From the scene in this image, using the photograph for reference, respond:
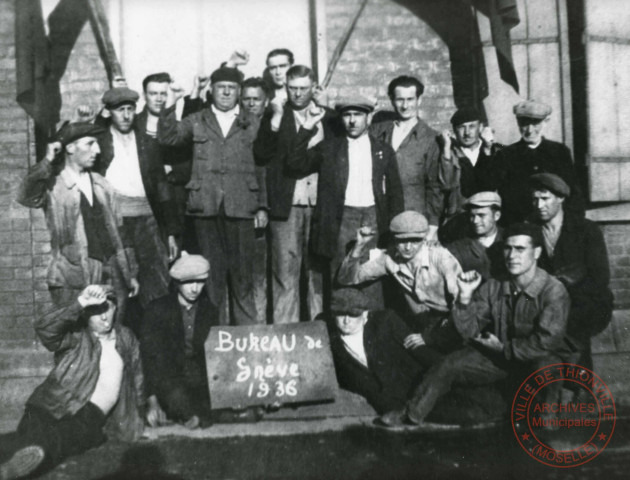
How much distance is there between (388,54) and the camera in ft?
22.7

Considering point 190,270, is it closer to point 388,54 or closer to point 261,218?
point 261,218

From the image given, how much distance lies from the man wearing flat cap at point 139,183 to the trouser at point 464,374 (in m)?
2.15

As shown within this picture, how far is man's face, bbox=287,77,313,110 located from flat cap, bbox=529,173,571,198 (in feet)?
5.88

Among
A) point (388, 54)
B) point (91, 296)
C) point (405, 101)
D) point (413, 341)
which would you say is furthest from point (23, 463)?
point (388, 54)

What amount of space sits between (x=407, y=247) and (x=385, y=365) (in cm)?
86

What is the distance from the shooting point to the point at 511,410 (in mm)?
4934

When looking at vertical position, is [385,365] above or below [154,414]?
above

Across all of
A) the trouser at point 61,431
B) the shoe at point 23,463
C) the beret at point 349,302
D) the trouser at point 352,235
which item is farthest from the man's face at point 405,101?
the shoe at point 23,463

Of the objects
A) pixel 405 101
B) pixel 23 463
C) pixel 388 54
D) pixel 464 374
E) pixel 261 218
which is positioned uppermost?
pixel 388 54

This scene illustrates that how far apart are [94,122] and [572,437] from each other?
420 centimetres

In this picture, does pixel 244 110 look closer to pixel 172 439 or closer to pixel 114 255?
pixel 114 255

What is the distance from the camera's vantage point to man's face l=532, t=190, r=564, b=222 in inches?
210

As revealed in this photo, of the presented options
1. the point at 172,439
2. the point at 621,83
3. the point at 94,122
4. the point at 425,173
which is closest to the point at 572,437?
the point at 425,173

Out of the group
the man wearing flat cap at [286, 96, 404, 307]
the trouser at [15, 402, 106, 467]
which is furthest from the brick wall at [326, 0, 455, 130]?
the trouser at [15, 402, 106, 467]
